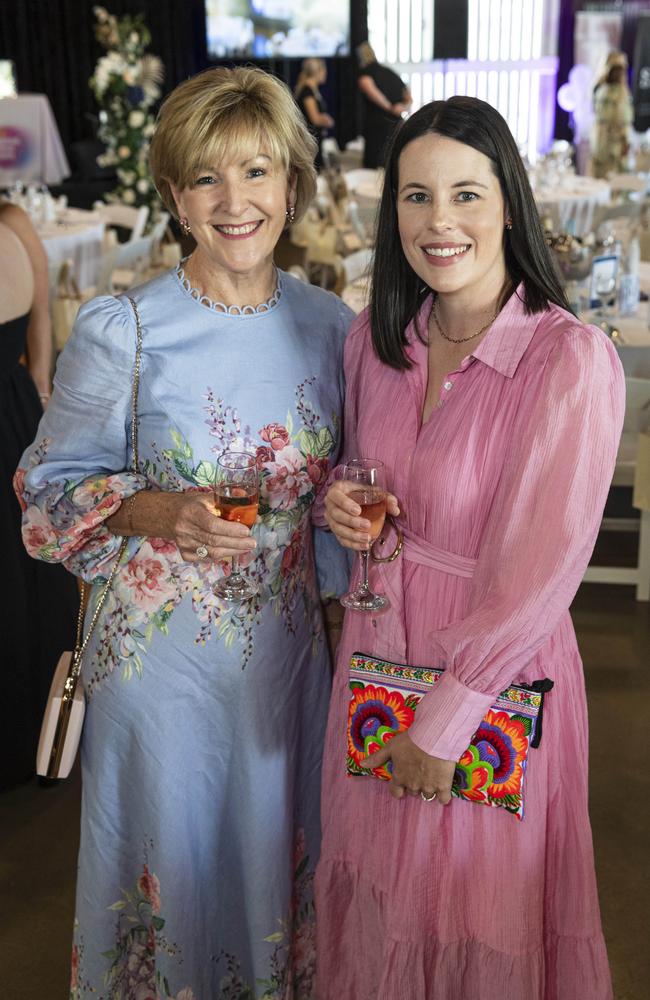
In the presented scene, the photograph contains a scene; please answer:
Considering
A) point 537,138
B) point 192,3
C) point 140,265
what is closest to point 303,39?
point 192,3

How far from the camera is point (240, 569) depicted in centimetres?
194

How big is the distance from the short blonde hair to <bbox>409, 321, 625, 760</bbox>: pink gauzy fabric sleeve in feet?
1.99

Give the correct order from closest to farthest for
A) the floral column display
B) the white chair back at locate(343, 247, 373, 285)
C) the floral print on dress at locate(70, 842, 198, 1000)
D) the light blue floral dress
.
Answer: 1. the light blue floral dress
2. the floral print on dress at locate(70, 842, 198, 1000)
3. the white chair back at locate(343, 247, 373, 285)
4. the floral column display

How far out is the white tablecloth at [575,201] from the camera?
864 cm

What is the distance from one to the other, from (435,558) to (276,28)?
15454mm

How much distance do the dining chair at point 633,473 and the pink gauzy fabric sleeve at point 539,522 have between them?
278cm

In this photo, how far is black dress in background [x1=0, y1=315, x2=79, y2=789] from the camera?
312 centimetres

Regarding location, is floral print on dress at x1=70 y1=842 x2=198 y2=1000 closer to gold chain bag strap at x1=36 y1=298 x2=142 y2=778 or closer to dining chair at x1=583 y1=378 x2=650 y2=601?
gold chain bag strap at x1=36 y1=298 x2=142 y2=778

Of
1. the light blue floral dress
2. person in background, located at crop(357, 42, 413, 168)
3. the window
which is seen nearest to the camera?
the light blue floral dress

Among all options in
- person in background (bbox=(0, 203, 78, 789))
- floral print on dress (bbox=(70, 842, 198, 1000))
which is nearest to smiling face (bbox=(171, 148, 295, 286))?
floral print on dress (bbox=(70, 842, 198, 1000))

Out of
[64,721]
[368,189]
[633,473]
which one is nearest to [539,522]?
[64,721]

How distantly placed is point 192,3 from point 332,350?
49.9 feet

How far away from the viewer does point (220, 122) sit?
1.79 meters

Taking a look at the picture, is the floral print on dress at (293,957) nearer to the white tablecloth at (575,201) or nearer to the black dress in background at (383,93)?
the white tablecloth at (575,201)
